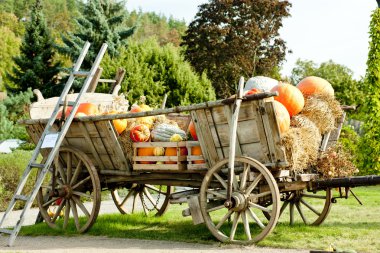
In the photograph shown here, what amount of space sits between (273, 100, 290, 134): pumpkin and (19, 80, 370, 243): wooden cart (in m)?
0.15

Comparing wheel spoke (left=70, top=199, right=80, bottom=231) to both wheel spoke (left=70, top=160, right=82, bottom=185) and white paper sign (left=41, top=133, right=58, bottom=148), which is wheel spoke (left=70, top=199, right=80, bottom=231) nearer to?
wheel spoke (left=70, top=160, right=82, bottom=185)

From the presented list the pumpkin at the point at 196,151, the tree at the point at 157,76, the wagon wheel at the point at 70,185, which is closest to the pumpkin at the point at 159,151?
the pumpkin at the point at 196,151

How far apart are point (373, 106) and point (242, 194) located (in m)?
10.2

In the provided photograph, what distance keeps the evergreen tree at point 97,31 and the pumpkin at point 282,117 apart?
20.2 m

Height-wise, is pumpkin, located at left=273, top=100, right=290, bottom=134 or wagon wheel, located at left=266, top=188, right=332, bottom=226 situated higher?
pumpkin, located at left=273, top=100, right=290, bottom=134

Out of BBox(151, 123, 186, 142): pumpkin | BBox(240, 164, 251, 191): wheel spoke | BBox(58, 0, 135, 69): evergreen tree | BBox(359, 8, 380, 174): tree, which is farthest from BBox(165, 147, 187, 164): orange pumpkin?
BBox(58, 0, 135, 69): evergreen tree

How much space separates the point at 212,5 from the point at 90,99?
27303 mm

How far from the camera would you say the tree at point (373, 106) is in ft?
50.4

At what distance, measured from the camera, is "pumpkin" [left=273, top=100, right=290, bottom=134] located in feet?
20.7

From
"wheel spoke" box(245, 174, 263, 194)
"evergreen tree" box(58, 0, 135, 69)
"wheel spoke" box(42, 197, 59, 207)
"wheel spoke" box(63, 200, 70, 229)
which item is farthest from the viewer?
"evergreen tree" box(58, 0, 135, 69)

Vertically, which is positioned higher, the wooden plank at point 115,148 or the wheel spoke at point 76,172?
the wooden plank at point 115,148

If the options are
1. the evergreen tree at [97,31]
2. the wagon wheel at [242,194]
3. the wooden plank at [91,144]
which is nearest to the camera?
the wagon wheel at [242,194]

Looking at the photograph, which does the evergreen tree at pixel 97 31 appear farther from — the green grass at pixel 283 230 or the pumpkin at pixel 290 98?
the pumpkin at pixel 290 98

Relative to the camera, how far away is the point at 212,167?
6.51 meters
